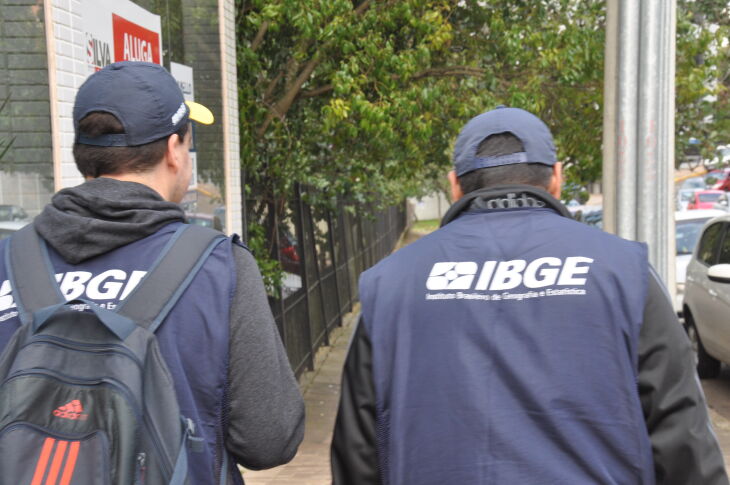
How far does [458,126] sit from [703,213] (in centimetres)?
627

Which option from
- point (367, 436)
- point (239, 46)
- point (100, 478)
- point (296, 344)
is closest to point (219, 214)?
point (239, 46)

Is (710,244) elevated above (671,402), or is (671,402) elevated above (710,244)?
(671,402)

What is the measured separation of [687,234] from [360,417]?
39.2 feet

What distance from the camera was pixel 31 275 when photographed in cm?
201

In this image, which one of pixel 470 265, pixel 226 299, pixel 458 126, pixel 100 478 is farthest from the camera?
pixel 458 126

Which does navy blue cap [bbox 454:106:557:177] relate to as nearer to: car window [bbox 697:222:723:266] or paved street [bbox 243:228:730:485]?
paved street [bbox 243:228:730:485]

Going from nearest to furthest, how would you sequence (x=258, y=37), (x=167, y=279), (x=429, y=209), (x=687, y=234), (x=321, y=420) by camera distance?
1. (x=167, y=279)
2. (x=321, y=420)
3. (x=258, y=37)
4. (x=687, y=234)
5. (x=429, y=209)

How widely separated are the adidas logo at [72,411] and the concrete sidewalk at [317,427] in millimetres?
3066

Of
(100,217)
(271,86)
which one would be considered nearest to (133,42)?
(100,217)

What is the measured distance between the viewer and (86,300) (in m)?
1.86

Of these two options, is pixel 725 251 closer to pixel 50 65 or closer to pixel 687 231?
pixel 687 231

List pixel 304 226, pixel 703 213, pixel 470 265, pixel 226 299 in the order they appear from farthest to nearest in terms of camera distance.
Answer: pixel 703 213 → pixel 304 226 → pixel 470 265 → pixel 226 299

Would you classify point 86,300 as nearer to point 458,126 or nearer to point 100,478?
point 100,478

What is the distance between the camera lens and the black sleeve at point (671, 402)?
A: 2.10m
